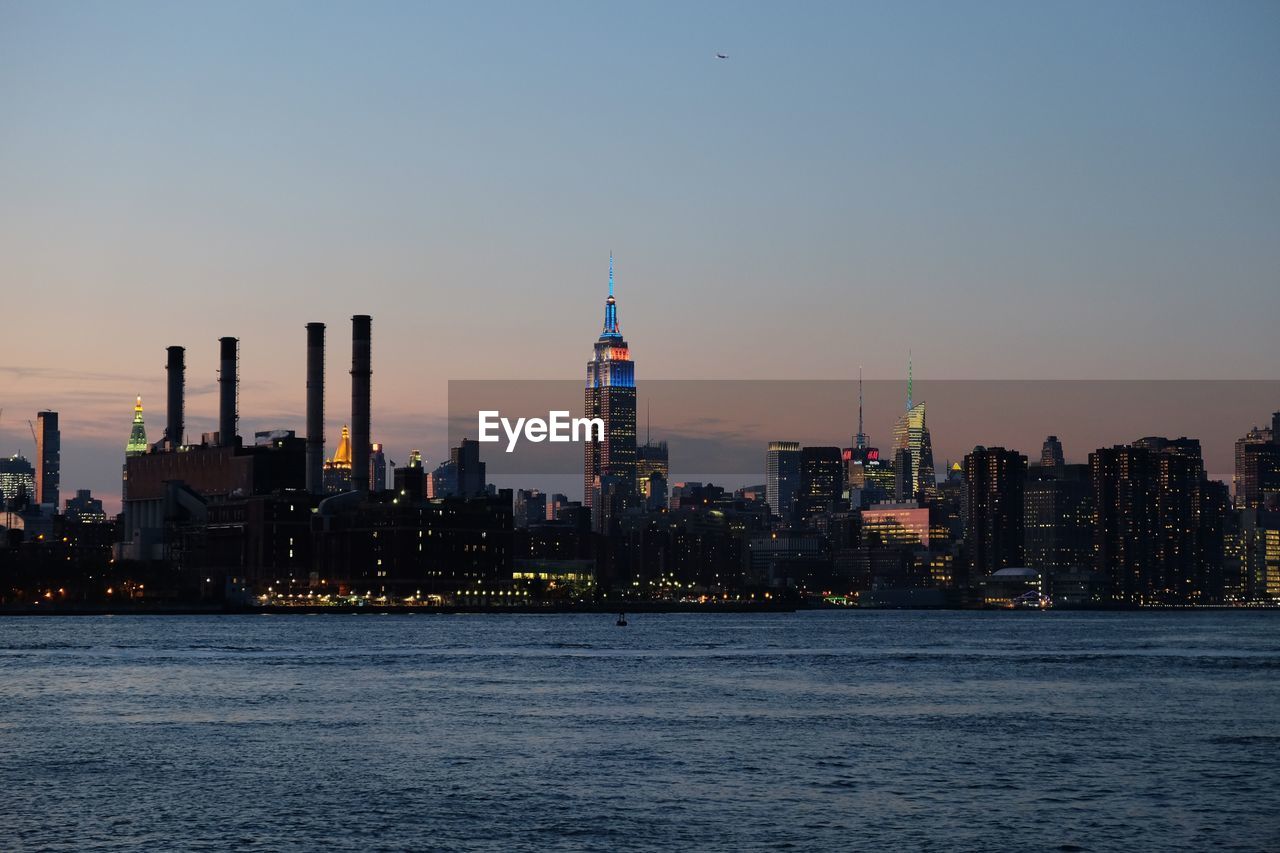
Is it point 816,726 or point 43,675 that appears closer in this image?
point 816,726

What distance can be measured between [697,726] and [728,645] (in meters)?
84.8

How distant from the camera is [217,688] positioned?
92062mm

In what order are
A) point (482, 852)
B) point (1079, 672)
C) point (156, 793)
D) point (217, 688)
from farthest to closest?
point (1079, 672), point (217, 688), point (156, 793), point (482, 852)

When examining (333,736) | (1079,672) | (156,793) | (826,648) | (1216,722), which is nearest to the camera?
(156,793)

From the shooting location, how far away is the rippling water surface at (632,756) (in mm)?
44812

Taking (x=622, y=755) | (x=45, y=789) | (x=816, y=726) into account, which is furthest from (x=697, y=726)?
(x=45, y=789)

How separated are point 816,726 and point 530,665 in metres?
47.3

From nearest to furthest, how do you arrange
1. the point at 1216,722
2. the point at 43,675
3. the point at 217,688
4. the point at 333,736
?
the point at 333,736 < the point at 1216,722 < the point at 217,688 < the point at 43,675

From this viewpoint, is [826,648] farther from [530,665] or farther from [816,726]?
[816,726]

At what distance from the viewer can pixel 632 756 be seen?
60.0 metres

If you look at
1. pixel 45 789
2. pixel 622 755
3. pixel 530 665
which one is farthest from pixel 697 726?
pixel 530 665

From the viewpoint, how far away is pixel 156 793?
51.1 metres

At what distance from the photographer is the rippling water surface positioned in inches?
1764

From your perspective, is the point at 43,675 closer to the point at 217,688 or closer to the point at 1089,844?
the point at 217,688
